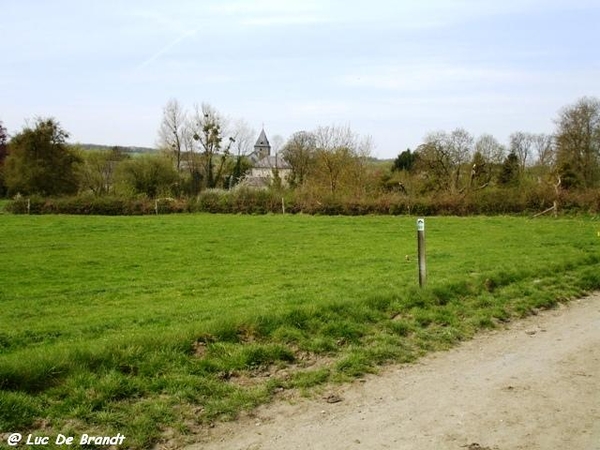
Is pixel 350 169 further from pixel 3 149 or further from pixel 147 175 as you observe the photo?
pixel 3 149

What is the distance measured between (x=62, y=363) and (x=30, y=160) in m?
53.4

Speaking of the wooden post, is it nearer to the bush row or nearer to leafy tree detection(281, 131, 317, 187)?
the bush row

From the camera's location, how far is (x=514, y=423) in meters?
4.48

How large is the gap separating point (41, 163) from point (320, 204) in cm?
2947

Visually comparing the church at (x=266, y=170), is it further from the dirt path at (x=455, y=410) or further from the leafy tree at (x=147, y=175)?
the dirt path at (x=455, y=410)

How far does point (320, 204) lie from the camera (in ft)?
135

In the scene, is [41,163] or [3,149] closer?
[41,163]

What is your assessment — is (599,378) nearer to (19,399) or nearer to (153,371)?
(153,371)

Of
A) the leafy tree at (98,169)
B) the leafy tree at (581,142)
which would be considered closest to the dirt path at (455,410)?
the leafy tree at (581,142)

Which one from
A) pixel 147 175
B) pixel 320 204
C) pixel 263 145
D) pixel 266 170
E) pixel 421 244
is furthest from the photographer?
pixel 263 145

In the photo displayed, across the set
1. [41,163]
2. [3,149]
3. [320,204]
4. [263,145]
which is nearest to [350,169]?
[320,204]

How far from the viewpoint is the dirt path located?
4191 mm

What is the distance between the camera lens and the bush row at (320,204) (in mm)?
35188

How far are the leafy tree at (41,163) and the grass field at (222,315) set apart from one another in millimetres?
33842
